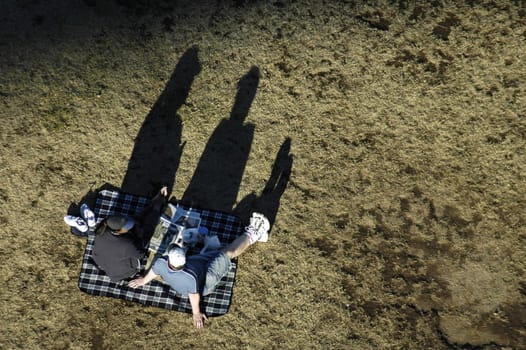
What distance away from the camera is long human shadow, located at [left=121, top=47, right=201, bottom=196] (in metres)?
5.89

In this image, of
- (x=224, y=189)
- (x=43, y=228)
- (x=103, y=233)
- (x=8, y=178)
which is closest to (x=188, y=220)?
(x=224, y=189)

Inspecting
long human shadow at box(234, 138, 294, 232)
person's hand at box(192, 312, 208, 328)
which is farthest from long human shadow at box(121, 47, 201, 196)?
person's hand at box(192, 312, 208, 328)

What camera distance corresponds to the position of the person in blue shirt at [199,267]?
493cm

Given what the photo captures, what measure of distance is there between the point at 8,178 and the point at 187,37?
285 cm

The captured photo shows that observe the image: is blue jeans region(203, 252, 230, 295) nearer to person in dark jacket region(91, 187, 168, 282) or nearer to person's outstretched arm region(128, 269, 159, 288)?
person's outstretched arm region(128, 269, 159, 288)

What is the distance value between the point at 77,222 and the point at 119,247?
889 mm

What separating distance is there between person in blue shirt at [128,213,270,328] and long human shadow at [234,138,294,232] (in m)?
0.21

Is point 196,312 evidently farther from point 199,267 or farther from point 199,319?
point 199,267

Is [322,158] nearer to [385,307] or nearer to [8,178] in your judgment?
[385,307]

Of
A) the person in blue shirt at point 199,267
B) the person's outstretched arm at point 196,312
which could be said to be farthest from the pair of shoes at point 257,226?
the person's outstretched arm at point 196,312

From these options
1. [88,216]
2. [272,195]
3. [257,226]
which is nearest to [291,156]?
[272,195]

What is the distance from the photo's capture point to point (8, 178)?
19.4ft

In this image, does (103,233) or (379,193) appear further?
(379,193)

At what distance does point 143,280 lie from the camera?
5465 millimetres
